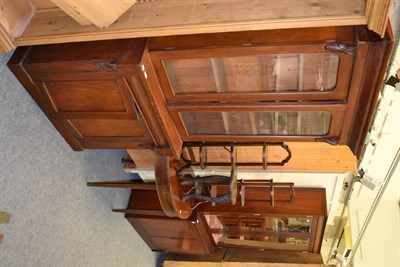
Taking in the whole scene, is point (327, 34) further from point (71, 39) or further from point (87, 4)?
point (71, 39)

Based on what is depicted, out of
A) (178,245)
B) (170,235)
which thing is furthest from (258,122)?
(178,245)

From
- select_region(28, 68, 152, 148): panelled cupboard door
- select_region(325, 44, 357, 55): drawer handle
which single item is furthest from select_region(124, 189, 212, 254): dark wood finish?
select_region(325, 44, 357, 55): drawer handle

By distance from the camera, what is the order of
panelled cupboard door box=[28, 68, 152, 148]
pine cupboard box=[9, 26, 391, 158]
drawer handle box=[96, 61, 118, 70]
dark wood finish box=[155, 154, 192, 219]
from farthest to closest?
dark wood finish box=[155, 154, 192, 219]
panelled cupboard door box=[28, 68, 152, 148]
drawer handle box=[96, 61, 118, 70]
pine cupboard box=[9, 26, 391, 158]

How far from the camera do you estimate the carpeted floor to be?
67.4 inches

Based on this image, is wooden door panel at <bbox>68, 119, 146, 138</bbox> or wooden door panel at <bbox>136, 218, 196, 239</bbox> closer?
wooden door panel at <bbox>68, 119, 146, 138</bbox>

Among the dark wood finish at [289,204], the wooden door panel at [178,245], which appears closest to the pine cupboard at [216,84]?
the dark wood finish at [289,204]

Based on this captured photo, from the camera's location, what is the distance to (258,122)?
64.2 inches

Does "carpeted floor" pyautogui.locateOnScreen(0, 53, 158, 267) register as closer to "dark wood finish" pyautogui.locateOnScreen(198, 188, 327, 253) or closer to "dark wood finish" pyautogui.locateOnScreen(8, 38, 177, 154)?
"dark wood finish" pyautogui.locateOnScreen(8, 38, 177, 154)

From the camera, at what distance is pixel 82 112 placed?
1698 mm

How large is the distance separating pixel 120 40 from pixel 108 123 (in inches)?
19.3

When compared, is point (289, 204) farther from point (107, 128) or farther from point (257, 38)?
point (257, 38)

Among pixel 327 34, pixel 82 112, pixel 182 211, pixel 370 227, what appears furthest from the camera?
pixel 370 227

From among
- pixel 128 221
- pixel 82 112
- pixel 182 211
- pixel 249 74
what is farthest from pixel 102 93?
pixel 128 221

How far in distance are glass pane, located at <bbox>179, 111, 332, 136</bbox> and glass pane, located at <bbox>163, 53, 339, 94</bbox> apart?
0.59ft
